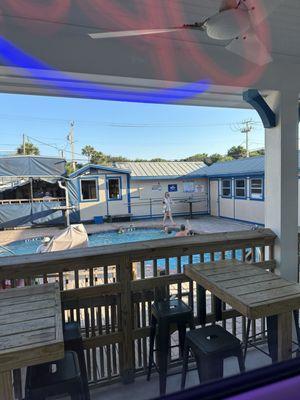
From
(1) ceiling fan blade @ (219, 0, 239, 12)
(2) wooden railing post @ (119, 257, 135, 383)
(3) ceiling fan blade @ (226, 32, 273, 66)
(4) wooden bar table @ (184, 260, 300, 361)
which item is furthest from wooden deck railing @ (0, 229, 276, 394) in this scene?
(1) ceiling fan blade @ (219, 0, 239, 12)

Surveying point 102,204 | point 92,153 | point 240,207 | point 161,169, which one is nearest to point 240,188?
point 240,207

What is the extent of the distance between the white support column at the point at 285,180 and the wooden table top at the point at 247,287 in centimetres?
60

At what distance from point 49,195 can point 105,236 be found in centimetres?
475

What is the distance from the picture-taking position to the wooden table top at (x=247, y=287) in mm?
1520

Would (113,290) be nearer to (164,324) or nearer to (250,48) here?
(164,324)

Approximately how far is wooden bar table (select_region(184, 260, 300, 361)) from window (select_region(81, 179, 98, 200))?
42.2 feet

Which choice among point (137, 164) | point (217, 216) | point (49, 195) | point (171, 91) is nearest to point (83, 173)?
point (49, 195)

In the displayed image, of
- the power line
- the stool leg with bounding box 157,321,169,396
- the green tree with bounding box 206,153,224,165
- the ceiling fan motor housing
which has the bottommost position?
the stool leg with bounding box 157,321,169,396

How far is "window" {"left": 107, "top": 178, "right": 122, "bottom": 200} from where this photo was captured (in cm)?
1476

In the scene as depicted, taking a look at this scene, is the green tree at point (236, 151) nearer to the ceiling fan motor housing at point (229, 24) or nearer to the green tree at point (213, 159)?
the green tree at point (213, 159)

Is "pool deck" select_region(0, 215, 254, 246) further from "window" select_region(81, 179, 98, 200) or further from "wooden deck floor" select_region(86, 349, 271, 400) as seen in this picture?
"wooden deck floor" select_region(86, 349, 271, 400)

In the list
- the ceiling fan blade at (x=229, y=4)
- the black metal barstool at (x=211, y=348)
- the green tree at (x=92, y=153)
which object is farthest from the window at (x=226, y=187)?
the green tree at (x=92, y=153)

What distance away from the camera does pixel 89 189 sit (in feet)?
48.0

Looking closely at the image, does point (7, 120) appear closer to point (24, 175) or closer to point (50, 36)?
point (24, 175)
